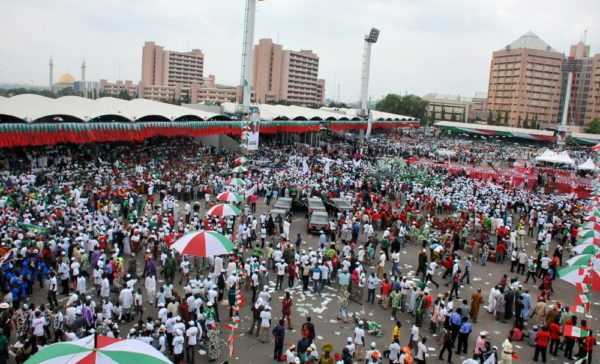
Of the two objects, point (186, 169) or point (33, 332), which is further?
point (186, 169)

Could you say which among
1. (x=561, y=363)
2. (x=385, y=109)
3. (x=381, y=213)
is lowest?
(x=561, y=363)

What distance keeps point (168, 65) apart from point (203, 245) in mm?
137334

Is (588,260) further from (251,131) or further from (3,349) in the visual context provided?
(251,131)

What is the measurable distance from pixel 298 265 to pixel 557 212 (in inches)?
625

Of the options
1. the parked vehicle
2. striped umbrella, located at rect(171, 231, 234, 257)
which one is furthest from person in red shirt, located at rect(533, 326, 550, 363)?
the parked vehicle

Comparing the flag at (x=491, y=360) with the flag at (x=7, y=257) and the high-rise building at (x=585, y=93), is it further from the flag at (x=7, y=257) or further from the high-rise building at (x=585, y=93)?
the high-rise building at (x=585, y=93)

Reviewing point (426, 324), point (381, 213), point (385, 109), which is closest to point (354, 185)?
point (381, 213)

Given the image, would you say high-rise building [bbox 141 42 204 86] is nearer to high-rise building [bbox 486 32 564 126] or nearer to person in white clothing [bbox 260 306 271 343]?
high-rise building [bbox 486 32 564 126]

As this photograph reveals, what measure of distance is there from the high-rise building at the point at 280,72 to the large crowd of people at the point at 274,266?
93677 millimetres

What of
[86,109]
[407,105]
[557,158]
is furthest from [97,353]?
[407,105]

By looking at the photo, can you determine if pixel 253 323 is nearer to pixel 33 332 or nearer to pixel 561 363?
pixel 33 332

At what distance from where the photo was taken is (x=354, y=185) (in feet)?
88.7

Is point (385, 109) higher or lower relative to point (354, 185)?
higher

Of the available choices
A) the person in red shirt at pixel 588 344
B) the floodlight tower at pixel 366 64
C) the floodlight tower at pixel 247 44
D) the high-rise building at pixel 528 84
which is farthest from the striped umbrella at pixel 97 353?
the high-rise building at pixel 528 84
